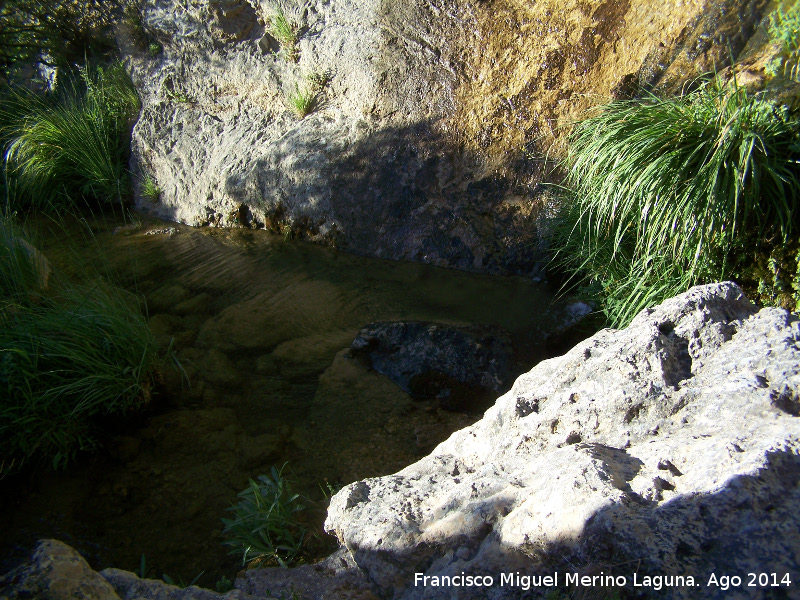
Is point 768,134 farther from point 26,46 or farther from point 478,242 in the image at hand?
point 26,46

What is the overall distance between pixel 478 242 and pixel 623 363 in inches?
125

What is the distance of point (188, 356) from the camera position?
157 inches

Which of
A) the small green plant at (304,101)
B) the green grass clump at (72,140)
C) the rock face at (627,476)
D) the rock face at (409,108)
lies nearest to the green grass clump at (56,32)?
the green grass clump at (72,140)

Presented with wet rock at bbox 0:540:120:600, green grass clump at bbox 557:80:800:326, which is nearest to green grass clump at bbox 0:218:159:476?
wet rock at bbox 0:540:120:600

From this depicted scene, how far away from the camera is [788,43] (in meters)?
3.24

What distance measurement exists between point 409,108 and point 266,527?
14.6ft

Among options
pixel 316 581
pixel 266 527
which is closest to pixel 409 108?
pixel 266 527

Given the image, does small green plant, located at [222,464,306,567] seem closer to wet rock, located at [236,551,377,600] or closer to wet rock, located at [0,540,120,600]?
wet rock, located at [236,551,377,600]

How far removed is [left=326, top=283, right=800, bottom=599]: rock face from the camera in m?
1.25

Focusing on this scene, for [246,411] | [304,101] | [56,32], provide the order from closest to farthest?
[246,411] → [304,101] → [56,32]

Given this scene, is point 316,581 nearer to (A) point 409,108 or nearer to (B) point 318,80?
(A) point 409,108

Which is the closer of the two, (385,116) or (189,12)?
(385,116)

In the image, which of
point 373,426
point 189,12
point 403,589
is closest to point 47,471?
point 373,426

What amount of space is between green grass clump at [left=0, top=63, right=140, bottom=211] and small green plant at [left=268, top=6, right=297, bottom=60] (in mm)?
2576
